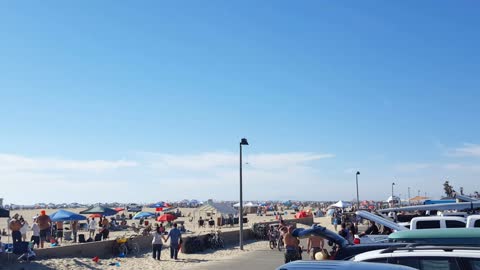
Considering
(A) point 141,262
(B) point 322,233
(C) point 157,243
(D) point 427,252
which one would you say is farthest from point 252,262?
(D) point 427,252

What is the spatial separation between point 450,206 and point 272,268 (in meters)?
7.26

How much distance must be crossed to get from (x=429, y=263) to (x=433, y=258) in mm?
60

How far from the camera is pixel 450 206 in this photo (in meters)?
17.6

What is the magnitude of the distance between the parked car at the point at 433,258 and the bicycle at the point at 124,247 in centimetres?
1519

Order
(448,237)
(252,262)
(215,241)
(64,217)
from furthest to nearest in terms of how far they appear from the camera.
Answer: (64,217), (215,241), (252,262), (448,237)

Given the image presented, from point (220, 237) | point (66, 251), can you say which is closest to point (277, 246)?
point (220, 237)

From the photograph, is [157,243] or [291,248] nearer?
[291,248]

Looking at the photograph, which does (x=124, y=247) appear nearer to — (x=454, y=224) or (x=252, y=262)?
(x=252, y=262)

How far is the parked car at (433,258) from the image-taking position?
4.61 m

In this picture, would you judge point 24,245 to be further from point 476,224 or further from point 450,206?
point 450,206

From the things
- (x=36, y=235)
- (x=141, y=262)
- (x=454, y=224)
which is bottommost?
(x=141, y=262)

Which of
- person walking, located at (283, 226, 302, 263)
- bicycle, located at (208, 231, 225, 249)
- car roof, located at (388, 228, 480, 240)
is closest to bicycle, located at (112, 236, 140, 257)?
bicycle, located at (208, 231, 225, 249)

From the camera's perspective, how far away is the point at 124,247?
19.0 m

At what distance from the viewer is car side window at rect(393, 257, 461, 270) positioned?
15.3 ft
